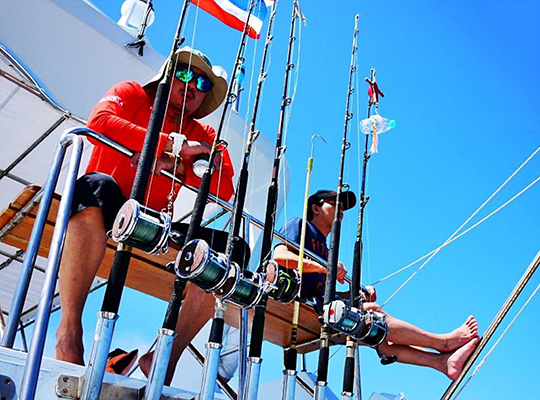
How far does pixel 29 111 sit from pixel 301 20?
1632 mm

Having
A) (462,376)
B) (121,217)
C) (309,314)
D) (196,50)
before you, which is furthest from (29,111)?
(462,376)

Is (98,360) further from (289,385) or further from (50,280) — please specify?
(289,385)

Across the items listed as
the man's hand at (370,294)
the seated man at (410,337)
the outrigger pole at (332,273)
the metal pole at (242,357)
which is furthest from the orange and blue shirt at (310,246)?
the metal pole at (242,357)

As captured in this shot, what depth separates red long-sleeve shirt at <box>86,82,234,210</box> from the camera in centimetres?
176

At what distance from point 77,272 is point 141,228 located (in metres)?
0.38

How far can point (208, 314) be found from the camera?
181 cm

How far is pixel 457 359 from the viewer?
237 cm

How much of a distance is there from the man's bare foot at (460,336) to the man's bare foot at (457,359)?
0.08 ft

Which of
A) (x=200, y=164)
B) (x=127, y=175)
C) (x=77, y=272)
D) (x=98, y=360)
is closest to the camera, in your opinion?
(x=98, y=360)

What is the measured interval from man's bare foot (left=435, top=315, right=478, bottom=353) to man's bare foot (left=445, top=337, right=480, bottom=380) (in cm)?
2

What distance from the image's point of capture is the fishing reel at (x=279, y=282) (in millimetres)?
1538

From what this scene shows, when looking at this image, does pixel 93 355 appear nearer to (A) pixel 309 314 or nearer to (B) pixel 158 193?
(B) pixel 158 193

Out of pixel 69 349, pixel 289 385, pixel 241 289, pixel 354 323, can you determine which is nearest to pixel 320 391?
pixel 289 385

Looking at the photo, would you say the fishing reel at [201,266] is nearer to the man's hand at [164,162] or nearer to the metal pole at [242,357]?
the metal pole at [242,357]
